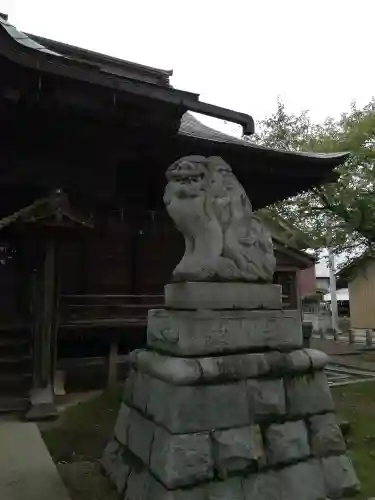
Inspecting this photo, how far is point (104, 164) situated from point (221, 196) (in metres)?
3.86

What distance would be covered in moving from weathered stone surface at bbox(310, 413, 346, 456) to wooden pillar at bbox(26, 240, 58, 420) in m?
3.70

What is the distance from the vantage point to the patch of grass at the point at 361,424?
403 cm

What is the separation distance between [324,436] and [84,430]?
9.47 ft

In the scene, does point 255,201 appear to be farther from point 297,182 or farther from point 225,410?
point 225,410

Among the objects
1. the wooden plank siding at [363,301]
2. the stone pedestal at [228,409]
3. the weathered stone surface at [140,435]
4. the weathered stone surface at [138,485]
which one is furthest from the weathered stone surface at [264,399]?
the wooden plank siding at [363,301]

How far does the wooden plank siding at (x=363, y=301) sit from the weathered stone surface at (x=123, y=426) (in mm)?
24293

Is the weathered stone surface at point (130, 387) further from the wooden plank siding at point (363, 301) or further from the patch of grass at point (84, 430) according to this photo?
the wooden plank siding at point (363, 301)

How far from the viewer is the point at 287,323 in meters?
3.65

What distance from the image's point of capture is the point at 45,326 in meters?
6.05

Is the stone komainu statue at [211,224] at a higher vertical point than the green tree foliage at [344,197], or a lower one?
lower

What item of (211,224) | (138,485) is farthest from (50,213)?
(138,485)

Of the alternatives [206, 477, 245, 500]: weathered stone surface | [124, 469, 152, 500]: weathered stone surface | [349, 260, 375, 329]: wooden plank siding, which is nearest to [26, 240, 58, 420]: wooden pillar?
[124, 469, 152, 500]: weathered stone surface

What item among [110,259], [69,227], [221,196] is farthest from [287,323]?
[110,259]

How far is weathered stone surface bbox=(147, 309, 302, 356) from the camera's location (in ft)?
10.6
